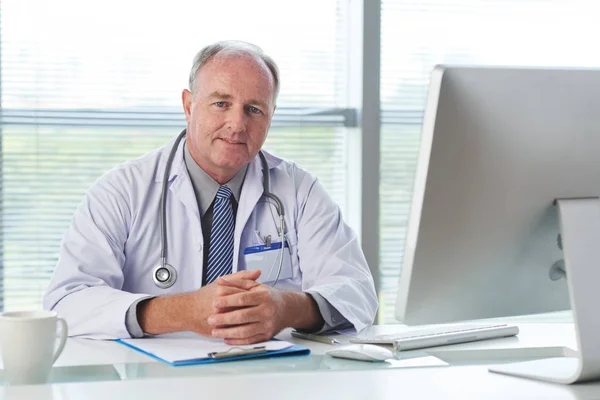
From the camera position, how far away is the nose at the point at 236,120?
2.20m

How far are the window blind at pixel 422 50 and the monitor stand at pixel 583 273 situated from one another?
91.2 inches

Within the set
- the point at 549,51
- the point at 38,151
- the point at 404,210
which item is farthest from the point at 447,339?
the point at 549,51

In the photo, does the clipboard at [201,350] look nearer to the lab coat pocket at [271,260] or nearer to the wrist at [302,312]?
the wrist at [302,312]

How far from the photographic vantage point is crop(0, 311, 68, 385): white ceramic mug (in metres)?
1.32

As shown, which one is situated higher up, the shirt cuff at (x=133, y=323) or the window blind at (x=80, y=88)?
the window blind at (x=80, y=88)

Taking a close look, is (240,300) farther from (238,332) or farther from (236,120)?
(236,120)

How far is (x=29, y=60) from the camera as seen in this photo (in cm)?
331

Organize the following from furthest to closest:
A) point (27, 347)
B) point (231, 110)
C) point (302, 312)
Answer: point (231, 110) < point (302, 312) < point (27, 347)

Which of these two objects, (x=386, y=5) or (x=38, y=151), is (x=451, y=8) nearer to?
(x=386, y=5)

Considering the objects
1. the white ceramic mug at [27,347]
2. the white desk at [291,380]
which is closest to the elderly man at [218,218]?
the white desk at [291,380]

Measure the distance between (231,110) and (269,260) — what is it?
42 centimetres

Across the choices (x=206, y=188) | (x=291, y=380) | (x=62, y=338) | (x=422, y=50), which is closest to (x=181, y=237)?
(x=206, y=188)

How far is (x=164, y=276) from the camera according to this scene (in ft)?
6.95

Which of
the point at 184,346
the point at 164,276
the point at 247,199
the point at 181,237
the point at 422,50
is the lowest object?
the point at 184,346
